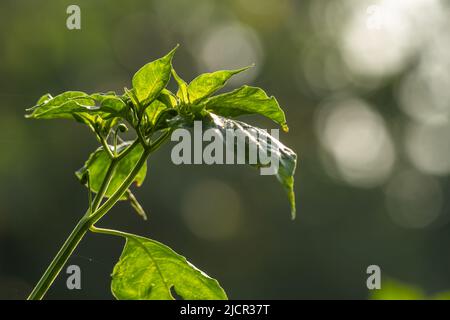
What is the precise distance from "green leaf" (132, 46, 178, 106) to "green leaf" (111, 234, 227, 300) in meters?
0.19

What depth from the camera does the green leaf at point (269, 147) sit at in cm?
97

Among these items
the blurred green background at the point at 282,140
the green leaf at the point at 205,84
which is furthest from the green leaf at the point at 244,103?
the blurred green background at the point at 282,140

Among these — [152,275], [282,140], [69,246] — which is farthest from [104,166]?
[282,140]

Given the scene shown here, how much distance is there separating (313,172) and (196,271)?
65.2 ft

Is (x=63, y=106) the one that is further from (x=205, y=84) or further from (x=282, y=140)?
(x=282, y=140)

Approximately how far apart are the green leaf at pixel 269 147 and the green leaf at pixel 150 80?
0.10 metres

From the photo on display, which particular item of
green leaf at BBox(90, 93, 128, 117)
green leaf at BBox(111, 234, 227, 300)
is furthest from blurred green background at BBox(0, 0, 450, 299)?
green leaf at BBox(90, 93, 128, 117)

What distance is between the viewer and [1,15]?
18.9 m

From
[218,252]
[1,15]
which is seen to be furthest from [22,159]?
[218,252]

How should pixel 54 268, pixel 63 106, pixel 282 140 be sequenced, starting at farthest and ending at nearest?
pixel 282 140, pixel 63 106, pixel 54 268

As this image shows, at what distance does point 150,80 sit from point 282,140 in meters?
18.1

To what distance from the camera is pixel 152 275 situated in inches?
47.0

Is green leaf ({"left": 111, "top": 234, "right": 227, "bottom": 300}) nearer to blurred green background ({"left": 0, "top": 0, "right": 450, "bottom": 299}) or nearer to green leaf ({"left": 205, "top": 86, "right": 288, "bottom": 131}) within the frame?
green leaf ({"left": 205, "top": 86, "right": 288, "bottom": 131})

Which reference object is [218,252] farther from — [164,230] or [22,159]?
[22,159]
